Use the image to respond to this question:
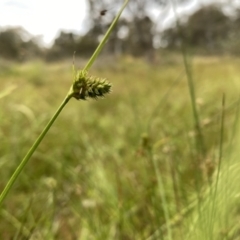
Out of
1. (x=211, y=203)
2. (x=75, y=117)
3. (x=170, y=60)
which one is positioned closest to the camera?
(x=211, y=203)

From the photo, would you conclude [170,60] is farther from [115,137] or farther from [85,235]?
[85,235]

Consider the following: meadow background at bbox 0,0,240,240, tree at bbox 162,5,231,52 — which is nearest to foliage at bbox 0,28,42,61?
meadow background at bbox 0,0,240,240

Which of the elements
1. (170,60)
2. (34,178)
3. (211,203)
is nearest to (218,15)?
(170,60)

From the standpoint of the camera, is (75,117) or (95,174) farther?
(75,117)

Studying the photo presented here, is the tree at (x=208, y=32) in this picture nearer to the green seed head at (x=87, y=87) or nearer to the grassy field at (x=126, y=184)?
the grassy field at (x=126, y=184)

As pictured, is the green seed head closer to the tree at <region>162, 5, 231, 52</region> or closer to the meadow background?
the meadow background

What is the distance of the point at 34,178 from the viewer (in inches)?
33.3

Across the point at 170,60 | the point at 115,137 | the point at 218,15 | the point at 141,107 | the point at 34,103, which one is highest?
the point at 218,15

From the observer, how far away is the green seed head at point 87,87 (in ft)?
0.58

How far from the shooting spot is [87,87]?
0.18 meters

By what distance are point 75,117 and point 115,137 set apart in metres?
0.33

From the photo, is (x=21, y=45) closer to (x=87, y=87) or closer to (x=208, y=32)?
(x=87, y=87)

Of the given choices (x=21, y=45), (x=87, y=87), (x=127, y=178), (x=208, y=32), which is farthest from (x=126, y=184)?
(x=208, y=32)

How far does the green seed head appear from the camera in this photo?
177 mm
